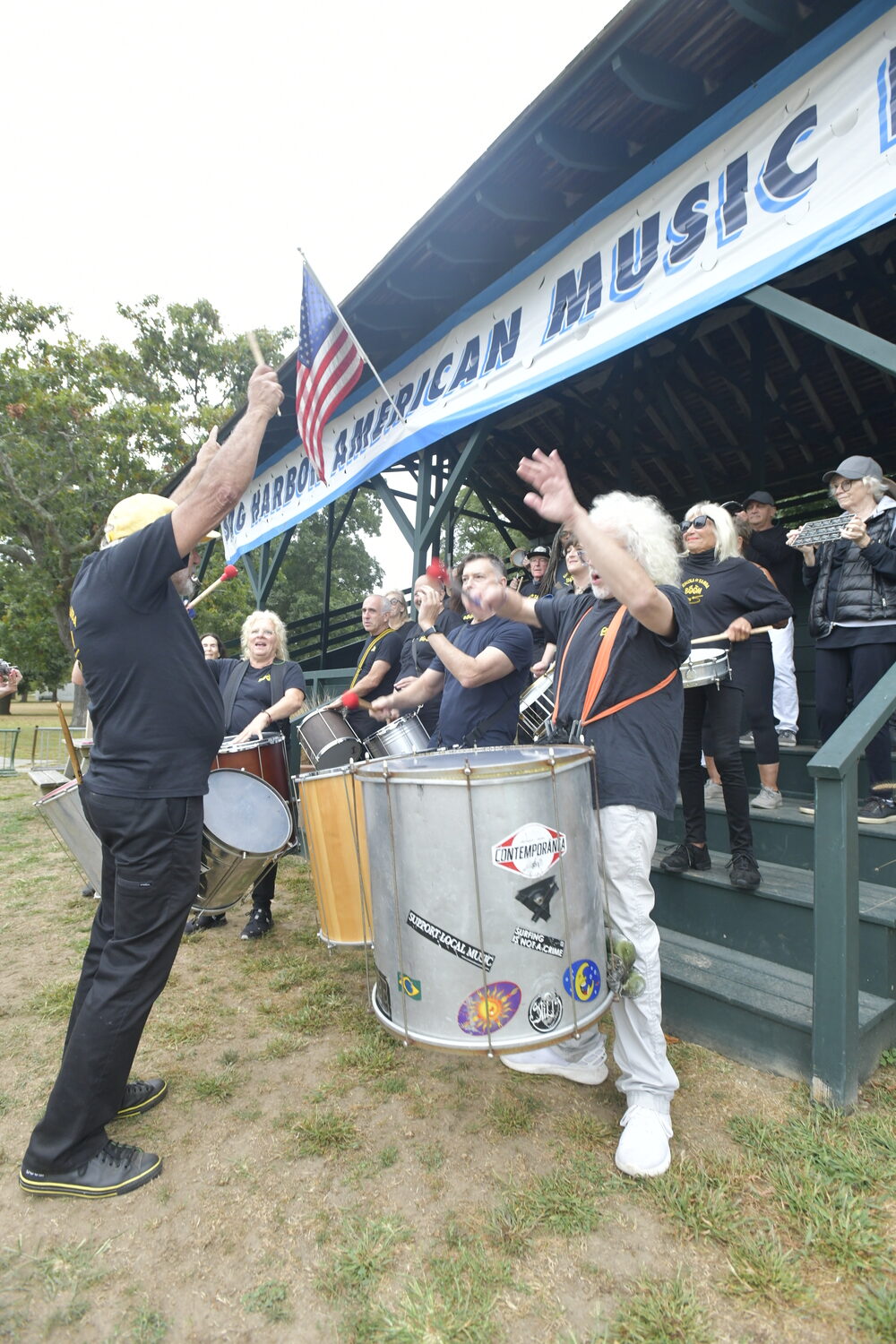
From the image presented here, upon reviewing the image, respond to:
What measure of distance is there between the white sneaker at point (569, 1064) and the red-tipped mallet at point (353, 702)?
2873 millimetres

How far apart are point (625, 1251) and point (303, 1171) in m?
1.04

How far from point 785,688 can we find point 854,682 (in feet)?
4.94

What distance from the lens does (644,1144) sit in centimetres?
226

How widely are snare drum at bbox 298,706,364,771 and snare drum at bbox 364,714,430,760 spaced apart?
0.29 m

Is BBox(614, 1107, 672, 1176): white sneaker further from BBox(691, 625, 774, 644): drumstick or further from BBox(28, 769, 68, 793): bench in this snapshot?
BBox(28, 769, 68, 793): bench

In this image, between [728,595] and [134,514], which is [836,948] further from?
[134,514]

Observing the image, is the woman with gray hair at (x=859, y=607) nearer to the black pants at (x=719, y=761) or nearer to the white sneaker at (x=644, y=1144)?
the black pants at (x=719, y=761)

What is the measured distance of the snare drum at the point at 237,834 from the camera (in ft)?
11.2

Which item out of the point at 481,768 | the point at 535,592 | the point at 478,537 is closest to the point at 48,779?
the point at 535,592

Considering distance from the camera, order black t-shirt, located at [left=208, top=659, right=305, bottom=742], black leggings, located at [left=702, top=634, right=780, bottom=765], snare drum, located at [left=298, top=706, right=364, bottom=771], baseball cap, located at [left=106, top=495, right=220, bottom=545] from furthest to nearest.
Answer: black t-shirt, located at [left=208, top=659, right=305, bottom=742], snare drum, located at [left=298, top=706, right=364, bottom=771], black leggings, located at [left=702, top=634, right=780, bottom=765], baseball cap, located at [left=106, top=495, right=220, bottom=545]

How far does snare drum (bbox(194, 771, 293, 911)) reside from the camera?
3.41 metres

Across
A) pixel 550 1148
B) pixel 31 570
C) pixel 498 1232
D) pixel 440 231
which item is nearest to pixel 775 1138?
pixel 550 1148

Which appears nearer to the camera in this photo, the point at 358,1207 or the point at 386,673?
the point at 358,1207

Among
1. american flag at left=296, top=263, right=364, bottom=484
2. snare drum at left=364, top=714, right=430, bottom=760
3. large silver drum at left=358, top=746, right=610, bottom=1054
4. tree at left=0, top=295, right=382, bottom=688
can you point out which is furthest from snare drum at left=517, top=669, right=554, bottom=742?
tree at left=0, top=295, right=382, bottom=688
